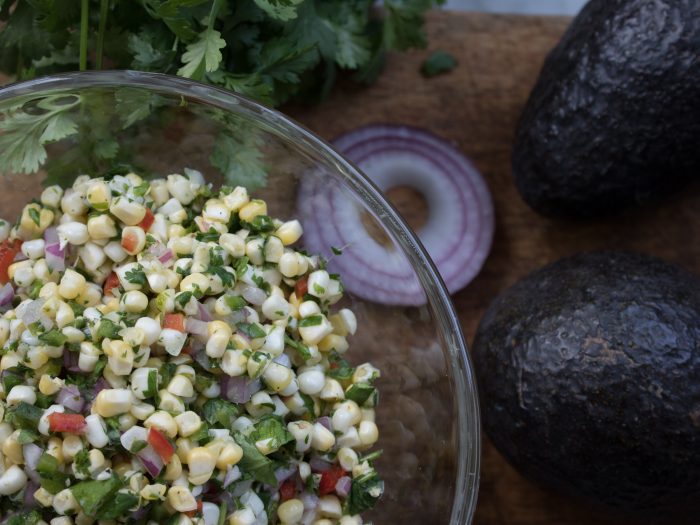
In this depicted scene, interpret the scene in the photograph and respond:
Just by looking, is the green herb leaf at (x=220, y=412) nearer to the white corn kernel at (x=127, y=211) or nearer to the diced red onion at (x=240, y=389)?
the diced red onion at (x=240, y=389)

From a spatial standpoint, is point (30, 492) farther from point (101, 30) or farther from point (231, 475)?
point (101, 30)

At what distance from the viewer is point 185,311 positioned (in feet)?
4.52

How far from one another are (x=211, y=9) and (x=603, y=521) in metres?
1.54

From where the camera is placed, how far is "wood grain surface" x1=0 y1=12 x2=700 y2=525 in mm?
2195

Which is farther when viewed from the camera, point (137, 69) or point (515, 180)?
point (515, 180)

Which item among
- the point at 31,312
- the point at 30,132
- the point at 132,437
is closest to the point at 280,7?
the point at 30,132

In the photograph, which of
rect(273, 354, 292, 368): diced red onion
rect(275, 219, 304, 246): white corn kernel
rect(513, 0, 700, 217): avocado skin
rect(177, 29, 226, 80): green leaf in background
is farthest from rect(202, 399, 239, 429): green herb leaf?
rect(513, 0, 700, 217): avocado skin

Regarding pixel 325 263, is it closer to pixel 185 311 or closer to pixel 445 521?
pixel 185 311

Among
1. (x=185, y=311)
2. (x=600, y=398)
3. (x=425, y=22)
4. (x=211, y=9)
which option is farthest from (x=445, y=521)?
(x=425, y=22)

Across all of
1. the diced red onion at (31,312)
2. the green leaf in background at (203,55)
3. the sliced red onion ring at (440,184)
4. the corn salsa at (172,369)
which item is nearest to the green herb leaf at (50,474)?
the corn salsa at (172,369)

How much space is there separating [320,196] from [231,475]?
0.67 meters

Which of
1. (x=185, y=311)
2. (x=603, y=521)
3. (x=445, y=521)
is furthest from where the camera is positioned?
(x=603, y=521)

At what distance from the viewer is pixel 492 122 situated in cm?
224

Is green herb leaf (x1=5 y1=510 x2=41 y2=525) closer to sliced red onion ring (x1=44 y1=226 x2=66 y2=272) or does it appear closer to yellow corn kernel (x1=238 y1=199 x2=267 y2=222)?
sliced red onion ring (x1=44 y1=226 x2=66 y2=272)
